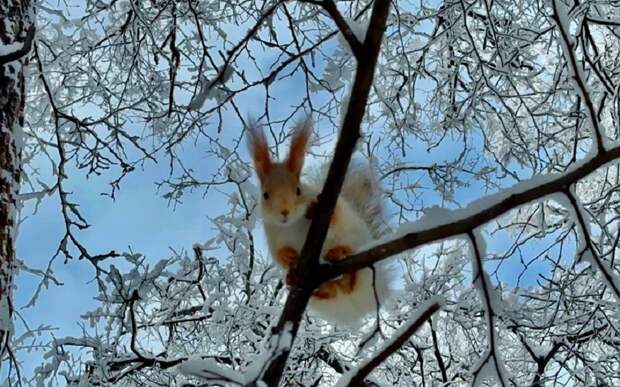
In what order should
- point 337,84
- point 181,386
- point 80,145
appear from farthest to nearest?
1. point 181,386
2. point 337,84
3. point 80,145

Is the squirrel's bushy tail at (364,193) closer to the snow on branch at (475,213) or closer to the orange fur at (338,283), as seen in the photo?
the orange fur at (338,283)

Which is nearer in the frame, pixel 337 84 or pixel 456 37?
pixel 337 84

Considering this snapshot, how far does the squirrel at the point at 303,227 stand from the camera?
4.90ft

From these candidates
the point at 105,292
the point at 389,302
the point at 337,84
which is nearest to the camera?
the point at 389,302

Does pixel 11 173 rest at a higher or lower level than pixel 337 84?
lower

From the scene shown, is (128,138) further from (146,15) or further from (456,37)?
(456,37)

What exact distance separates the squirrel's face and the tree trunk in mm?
478

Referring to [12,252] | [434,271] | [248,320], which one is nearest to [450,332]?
[434,271]

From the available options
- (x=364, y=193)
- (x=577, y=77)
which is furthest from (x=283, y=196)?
(x=577, y=77)

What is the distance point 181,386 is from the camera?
9.71 feet

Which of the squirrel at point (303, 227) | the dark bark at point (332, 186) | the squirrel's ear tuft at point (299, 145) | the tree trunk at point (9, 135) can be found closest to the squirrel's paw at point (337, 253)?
the squirrel at point (303, 227)

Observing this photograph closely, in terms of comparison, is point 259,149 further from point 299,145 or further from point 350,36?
point 350,36

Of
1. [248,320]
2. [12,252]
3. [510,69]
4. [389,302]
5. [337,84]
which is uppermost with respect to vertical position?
[510,69]

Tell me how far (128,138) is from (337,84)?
29.0 inches
